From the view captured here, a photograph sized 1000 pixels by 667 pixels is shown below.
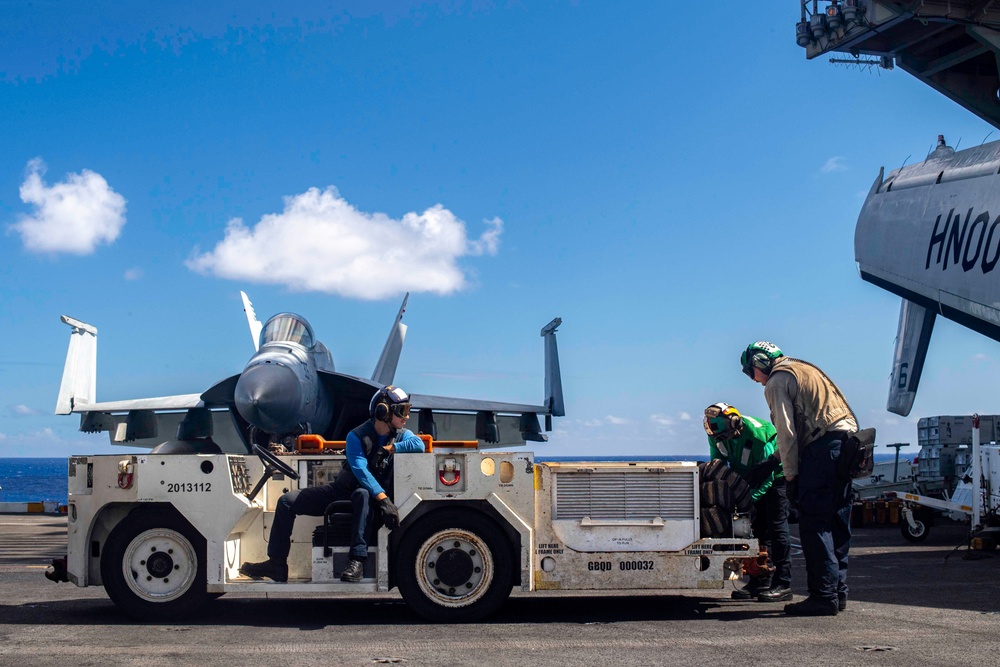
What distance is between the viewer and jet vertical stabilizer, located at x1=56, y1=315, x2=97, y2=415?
24.8 metres

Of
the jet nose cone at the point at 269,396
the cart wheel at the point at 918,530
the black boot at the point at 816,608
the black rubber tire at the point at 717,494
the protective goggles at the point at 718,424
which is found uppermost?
the jet nose cone at the point at 269,396

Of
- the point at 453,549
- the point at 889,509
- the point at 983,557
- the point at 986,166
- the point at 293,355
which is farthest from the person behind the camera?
the point at 986,166

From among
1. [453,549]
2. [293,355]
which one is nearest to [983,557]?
[453,549]

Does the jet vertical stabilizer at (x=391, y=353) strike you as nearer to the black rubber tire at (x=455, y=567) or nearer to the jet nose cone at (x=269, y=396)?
the jet nose cone at (x=269, y=396)

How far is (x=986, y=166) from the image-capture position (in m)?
25.4

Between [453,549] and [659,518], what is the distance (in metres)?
1.53

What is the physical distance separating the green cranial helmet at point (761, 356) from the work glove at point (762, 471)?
717 mm

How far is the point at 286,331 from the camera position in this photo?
18312 mm

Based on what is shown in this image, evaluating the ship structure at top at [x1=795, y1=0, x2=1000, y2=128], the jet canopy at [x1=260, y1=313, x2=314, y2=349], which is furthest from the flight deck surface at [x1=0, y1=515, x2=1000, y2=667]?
the ship structure at top at [x1=795, y1=0, x2=1000, y2=128]

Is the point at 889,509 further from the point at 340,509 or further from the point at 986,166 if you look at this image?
the point at 340,509

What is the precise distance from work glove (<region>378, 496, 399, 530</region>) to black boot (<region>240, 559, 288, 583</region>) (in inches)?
35.4

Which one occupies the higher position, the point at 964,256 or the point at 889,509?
the point at 964,256

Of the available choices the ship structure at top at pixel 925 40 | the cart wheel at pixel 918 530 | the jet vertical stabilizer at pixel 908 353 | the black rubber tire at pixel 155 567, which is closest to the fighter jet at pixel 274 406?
the black rubber tire at pixel 155 567

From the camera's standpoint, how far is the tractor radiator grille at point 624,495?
6.65 metres
